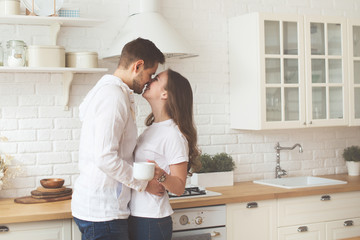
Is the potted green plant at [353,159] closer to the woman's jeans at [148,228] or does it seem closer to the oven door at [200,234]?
the oven door at [200,234]

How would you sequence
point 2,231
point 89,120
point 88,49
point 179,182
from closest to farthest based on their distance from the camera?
point 89,120 → point 179,182 → point 2,231 → point 88,49

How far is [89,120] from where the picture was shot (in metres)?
2.29

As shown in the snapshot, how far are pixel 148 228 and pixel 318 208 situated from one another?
1615mm

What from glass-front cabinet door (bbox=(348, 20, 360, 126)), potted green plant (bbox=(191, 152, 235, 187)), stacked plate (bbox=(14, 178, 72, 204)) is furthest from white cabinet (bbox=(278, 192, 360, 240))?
stacked plate (bbox=(14, 178, 72, 204))

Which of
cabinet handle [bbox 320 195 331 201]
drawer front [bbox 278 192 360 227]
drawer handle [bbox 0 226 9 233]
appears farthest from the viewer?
cabinet handle [bbox 320 195 331 201]

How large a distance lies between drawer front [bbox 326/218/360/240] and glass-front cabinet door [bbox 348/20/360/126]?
804 mm

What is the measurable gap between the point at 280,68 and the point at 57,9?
5.47ft

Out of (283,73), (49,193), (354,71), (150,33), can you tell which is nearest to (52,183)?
(49,193)

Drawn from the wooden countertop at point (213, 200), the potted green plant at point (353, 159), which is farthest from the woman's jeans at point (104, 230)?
the potted green plant at point (353, 159)

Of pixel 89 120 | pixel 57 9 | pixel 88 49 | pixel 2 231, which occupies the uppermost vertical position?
pixel 57 9

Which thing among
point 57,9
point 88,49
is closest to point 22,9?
point 57,9

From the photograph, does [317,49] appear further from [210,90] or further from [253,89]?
[210,90]

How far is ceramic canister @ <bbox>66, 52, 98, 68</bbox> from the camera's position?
130 inches

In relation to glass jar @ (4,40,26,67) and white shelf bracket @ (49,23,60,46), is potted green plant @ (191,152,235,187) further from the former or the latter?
glass jar @ (4,40,26,67)
